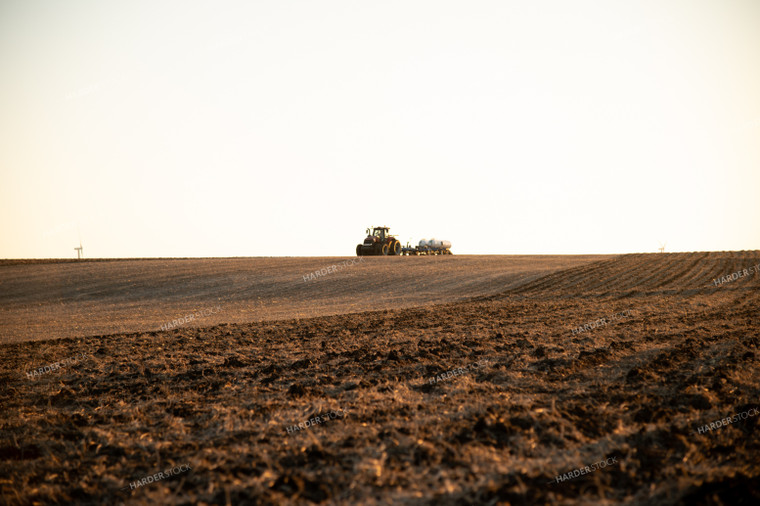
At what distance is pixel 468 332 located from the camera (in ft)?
45.9

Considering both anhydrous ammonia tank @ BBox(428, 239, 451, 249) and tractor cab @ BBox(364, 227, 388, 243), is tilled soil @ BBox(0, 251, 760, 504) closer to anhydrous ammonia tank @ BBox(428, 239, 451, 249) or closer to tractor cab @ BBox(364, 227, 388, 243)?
tractor cab @ BBox(364, 227, 388, 243)

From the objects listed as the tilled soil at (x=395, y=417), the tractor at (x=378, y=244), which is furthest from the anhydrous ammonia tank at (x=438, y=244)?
the tilled soil at (x=395, y=417)

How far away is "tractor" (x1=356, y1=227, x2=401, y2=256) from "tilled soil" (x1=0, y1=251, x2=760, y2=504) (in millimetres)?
31016

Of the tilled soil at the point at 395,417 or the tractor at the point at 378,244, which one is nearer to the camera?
the tilled soil at the point at 395,417

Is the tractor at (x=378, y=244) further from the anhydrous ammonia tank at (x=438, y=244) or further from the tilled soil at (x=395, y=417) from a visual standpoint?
the tilled soil at (x=395, y=417)

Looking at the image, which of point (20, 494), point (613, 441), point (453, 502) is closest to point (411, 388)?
point (613, 441)

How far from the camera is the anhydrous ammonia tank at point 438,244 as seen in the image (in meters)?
55.9

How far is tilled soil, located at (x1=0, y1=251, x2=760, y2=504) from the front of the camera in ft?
15.7

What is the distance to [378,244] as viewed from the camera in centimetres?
4541

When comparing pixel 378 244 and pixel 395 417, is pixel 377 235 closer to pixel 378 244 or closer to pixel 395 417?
pixel 378 244

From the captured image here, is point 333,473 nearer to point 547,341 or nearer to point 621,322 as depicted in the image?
point 547,341

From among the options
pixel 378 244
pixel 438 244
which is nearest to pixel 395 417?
pixel 378 244


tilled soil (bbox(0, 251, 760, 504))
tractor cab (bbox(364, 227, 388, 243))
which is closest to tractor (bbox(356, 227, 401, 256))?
tractor cab (bbox(364, 227, 388, 243))

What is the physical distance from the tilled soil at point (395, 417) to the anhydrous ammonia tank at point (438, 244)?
41.6 meters
